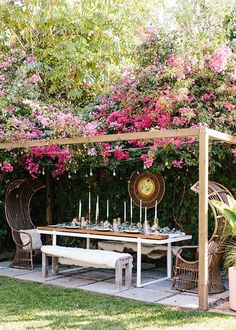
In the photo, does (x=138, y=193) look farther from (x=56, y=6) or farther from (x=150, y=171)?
(x=56, y=6)

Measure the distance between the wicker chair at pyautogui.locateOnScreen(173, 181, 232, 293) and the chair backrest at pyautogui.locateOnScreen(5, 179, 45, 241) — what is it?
A: 10.8ft

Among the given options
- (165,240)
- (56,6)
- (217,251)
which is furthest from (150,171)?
(56,6)

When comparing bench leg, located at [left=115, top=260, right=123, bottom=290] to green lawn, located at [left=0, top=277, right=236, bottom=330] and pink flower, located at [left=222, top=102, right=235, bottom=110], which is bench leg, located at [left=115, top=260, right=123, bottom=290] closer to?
green lawn, located at [left=0, top=277, right=236, bottom=330]

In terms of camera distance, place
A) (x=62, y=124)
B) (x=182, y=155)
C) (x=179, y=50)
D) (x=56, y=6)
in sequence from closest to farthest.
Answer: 1. (x=62, y=124)
2. (x=182, y=155)
3. (x=179, y=50)
4. (x=56, y=6)

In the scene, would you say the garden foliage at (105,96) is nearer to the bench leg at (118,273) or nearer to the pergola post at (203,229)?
the pergola post at (203,229)

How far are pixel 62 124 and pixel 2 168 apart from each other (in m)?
→ 1.90

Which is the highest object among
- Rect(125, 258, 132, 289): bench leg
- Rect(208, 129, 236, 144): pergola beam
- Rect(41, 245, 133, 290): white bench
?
Rect(208, 129, 236, 144): pergola beam

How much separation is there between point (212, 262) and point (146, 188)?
8.45 feet

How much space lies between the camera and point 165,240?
22.5 feet

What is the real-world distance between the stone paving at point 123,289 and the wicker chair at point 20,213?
0.76 ft

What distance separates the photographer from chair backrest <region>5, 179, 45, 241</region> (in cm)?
873

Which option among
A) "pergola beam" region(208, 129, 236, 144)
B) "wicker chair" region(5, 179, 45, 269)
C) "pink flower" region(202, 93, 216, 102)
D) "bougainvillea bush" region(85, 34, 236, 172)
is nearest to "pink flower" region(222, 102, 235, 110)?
"bougainvillea bush" region(85, 34, 236, 172)

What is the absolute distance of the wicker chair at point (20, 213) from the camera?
835 centimetres

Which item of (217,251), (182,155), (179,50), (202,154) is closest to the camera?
(202,154)
